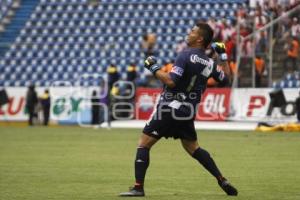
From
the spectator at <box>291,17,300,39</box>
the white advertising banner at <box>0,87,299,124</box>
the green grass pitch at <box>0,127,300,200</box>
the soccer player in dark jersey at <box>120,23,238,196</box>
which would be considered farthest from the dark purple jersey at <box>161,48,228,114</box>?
the spectator at <box>291,17,300,39</box>

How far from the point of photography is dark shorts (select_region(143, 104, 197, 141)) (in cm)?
985

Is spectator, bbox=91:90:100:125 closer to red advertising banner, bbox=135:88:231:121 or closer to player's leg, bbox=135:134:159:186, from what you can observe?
red advertising banner, bbox=135:88:231:121

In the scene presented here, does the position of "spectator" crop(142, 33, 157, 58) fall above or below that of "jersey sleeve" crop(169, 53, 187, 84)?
above

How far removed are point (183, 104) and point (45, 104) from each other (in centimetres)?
2120

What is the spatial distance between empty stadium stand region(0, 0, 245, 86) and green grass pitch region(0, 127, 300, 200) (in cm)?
1137

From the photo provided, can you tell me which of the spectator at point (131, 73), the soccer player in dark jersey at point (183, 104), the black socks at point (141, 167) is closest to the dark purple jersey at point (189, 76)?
the soccer player in dark jersey at point (183, 104)

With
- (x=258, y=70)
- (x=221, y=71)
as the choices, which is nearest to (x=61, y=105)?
(x=258, y=70)

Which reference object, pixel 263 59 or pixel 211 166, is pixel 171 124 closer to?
pixel 211 166

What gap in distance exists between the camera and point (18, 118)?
105 feet

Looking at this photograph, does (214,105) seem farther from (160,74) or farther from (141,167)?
(160,74)

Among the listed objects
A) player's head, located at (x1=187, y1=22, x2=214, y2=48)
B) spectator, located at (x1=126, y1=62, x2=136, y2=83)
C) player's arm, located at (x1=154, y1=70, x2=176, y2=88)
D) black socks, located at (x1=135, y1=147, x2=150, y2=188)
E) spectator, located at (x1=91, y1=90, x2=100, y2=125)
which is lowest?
spectator, located at (x1=91, y1=90, x2=100, y2=125)

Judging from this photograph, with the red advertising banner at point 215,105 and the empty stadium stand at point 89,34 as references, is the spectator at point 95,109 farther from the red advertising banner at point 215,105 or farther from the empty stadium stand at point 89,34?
the red advertising banner at point 215,105

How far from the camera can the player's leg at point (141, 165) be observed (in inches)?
386

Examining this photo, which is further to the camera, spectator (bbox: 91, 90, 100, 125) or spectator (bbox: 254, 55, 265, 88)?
spectator (bbox: 91, 90, 100, 125)
